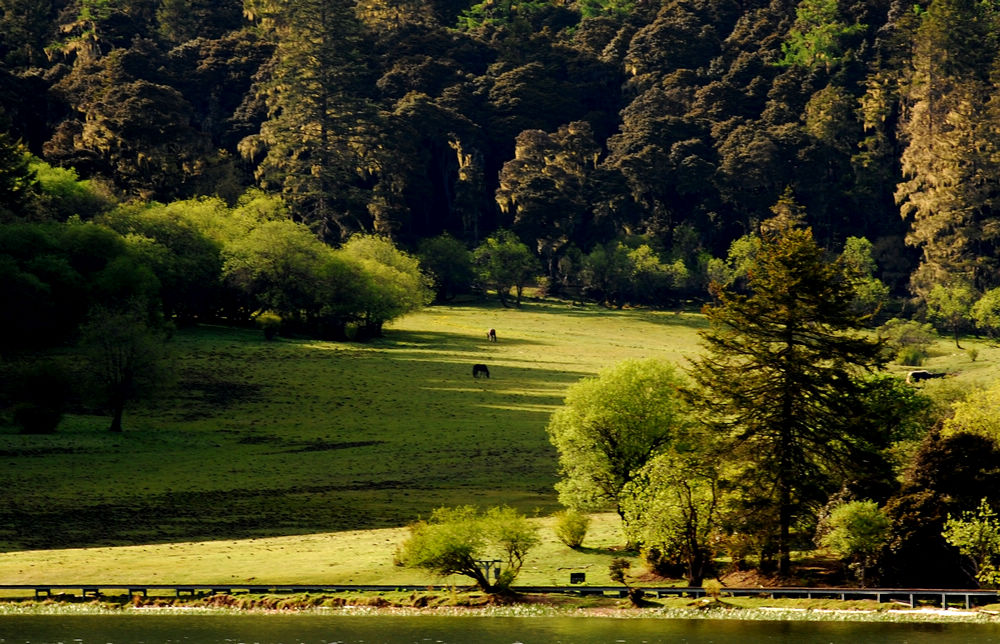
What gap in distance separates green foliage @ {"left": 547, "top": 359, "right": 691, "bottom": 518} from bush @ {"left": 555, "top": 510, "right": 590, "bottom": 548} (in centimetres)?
80

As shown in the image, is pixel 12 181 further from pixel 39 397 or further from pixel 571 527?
pixel 571 527

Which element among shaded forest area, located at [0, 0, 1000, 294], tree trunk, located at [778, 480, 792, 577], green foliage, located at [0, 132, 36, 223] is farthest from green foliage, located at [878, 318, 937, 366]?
tree trunk, located at [778, 480, 792, 577]

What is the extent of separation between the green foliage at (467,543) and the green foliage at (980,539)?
47.0ft

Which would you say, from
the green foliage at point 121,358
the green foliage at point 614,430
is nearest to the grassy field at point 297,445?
the green foliage at point 121,358

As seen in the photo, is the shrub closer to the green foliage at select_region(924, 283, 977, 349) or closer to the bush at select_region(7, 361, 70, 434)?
the bush at select_region(7, 361, 70, 434)

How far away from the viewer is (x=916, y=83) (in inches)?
7303

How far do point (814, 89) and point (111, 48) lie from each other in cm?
9091

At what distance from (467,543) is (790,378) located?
1409cm

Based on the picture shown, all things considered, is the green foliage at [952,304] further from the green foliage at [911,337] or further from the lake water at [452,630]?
the lake water at [452,630]

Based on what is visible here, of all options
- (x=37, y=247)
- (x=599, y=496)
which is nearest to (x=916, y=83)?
(x=37, y=247)

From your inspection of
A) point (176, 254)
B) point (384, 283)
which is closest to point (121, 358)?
point (176, 254)

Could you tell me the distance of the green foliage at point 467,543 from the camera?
2018 inches

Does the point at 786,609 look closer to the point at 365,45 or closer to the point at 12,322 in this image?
the point at 12,322

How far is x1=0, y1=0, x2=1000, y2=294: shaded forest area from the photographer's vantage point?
6890 inches
